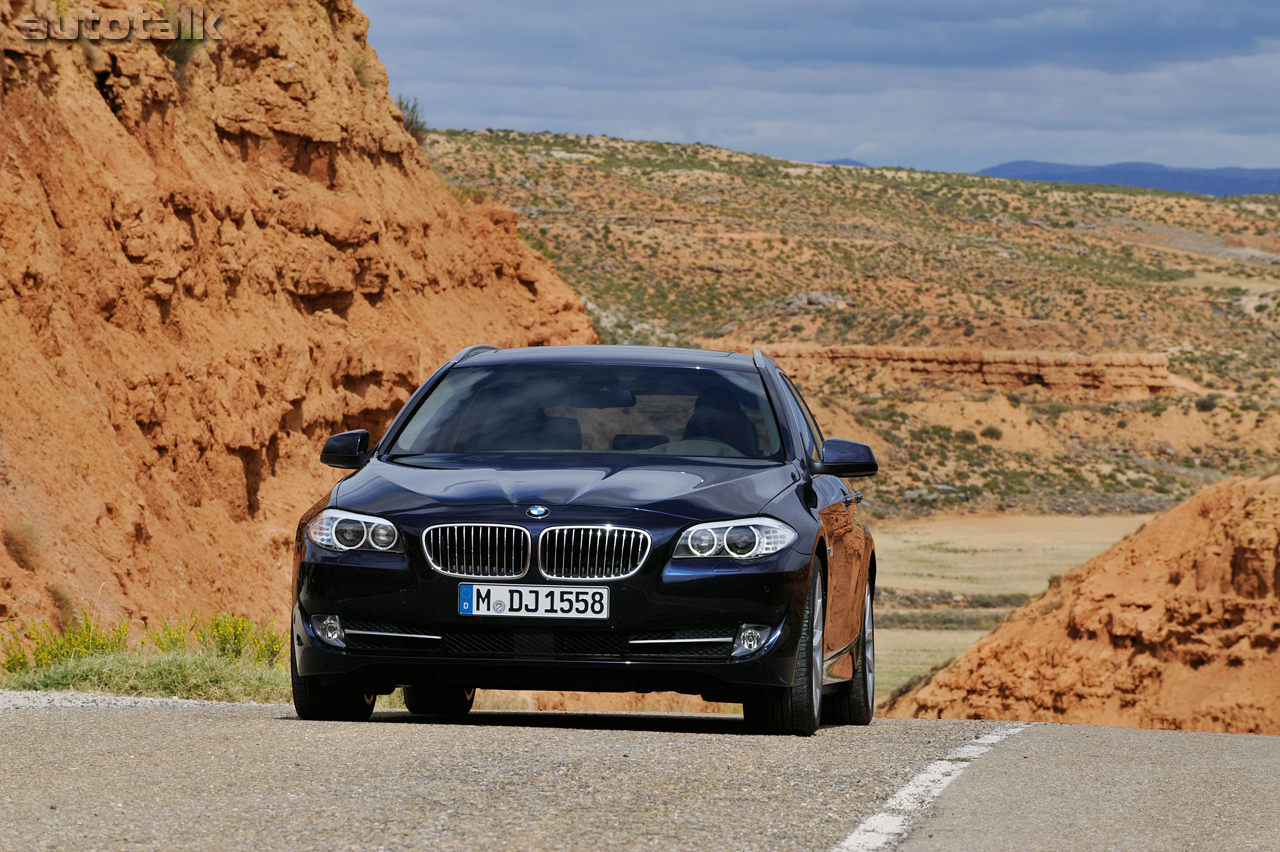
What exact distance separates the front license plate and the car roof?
5.90 ft


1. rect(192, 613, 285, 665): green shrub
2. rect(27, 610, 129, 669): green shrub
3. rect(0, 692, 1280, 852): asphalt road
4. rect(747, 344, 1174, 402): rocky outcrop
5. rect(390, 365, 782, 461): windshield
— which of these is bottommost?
rect(747, 344, 1174, 402): rocky outcrop

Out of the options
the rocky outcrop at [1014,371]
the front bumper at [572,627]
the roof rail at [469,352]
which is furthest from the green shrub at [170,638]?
the rocky outcrop at [1014,371]

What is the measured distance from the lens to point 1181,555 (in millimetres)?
21469

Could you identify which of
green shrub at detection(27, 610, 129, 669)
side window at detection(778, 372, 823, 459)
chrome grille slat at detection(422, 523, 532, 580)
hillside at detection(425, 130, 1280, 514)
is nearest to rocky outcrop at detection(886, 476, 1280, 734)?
side window at detection(778, 372, 823, 459)

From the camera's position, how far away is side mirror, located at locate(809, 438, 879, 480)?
7.36 m

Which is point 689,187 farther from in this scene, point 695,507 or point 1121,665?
point 695,507

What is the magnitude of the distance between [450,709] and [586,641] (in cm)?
234

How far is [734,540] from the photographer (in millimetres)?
6305

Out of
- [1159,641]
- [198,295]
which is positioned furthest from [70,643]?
[1159,641]

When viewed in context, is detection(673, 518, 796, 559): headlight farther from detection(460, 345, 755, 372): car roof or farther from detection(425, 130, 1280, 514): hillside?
detection(425, 130, 1280, 514): hillside

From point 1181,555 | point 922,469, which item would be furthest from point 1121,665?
point 922,469

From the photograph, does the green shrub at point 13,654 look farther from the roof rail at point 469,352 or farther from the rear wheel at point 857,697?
the rear wheel at point 857,697

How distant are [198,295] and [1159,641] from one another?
1291 centimetres

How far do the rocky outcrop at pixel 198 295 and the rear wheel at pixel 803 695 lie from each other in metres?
6.31
